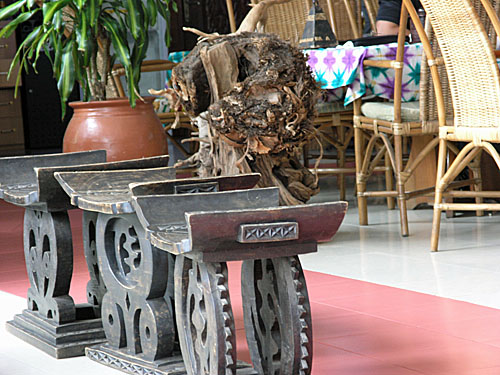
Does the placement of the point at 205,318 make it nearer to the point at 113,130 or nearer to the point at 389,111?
the point at 389,111

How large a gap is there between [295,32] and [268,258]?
3972 millimetres

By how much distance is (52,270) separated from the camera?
2404mm

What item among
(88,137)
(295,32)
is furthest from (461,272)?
(295,32)

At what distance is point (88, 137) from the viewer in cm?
437

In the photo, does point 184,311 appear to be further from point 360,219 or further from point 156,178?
point 360,219

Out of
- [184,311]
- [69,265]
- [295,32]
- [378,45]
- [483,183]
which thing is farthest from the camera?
[295,32]

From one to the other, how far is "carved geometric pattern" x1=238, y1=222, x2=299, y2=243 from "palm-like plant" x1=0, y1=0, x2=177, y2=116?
263cm

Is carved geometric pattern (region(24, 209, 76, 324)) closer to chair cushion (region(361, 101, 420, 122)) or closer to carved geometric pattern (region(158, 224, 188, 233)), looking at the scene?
→ carved geometric pattern (region(158, 224, 188, 233))

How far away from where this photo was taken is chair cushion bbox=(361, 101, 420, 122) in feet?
12.6

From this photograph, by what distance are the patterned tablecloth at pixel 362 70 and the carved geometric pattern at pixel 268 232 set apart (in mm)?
2327

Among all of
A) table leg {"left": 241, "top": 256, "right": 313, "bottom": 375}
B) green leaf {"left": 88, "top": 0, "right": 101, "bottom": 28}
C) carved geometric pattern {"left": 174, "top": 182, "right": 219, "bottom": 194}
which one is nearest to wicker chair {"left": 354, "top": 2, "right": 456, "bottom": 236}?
green leaf {"left": 88, "top": 0, "right": 101, "bottom": 28}

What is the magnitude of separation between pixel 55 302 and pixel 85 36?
2.03 metres

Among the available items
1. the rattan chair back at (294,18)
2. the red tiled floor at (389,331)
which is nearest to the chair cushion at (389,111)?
the red tiled floor at (389,331)

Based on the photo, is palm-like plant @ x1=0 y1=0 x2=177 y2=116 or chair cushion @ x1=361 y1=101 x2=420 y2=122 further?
palm-like plant @ x1=0 y1=0 x2=177 y2=116
